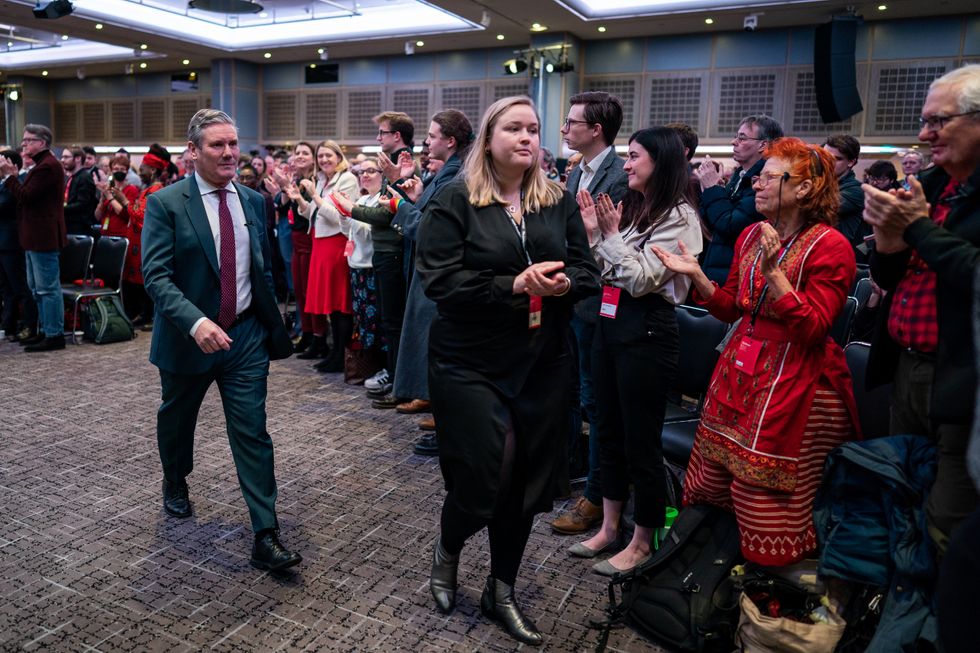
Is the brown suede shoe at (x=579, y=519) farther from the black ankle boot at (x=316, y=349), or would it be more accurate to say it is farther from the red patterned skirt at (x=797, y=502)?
the black ankle boot at (x=316, y=349)

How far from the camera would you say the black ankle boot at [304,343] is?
637cm

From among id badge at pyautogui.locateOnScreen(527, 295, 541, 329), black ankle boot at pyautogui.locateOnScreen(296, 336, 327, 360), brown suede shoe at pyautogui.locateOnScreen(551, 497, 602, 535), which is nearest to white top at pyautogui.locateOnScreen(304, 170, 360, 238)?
black ankle boot at pyautogui.locateOnScreen(296, 336, 327, 360)

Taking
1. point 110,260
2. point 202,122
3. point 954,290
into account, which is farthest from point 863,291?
point 110,260

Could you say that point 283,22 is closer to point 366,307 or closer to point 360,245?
Result: point 360,245

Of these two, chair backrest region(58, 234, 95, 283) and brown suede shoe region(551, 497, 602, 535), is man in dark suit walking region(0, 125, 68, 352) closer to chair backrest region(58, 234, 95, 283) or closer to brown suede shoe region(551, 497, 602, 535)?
chair backrest region(58, 234, 95, 283)

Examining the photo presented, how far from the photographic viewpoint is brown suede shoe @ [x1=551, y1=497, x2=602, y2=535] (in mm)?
3113

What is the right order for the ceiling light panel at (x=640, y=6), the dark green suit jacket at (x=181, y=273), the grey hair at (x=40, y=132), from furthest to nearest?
the ceiling light panel at (x=640, y=6) < the grey hair at (x=40, y=132) < the dark green suit jacket at (x=181, y=273)

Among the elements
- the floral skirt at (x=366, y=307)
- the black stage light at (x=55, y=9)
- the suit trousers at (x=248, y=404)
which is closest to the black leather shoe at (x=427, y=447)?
the suit trousers at (x=248, y=404)

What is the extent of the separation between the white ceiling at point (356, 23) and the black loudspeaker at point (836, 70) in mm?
288

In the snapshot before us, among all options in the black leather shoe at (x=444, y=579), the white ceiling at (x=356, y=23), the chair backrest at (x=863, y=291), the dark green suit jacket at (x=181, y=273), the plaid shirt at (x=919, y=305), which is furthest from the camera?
the white ceiling at (x=356, y=23)

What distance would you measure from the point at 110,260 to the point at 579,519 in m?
5.43

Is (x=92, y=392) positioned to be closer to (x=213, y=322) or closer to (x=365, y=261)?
(x=365, y=261)

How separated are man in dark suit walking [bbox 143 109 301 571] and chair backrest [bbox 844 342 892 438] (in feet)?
6.31

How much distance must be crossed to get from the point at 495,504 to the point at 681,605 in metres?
0.64
